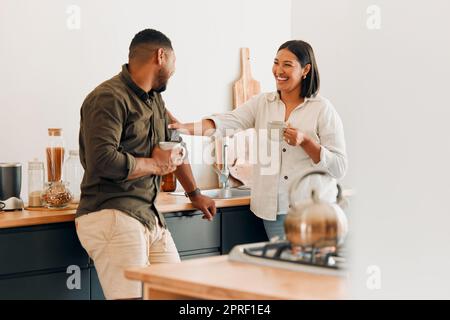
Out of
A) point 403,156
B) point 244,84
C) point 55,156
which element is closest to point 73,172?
point 55,156

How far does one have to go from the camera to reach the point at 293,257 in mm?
2107

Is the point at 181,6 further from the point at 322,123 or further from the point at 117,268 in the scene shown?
the point at 117,268

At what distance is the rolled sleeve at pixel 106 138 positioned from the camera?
2.70 meters

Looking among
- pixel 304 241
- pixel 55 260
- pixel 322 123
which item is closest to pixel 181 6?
pixel 322 123

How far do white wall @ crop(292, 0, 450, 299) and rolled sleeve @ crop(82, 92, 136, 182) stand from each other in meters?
1.35

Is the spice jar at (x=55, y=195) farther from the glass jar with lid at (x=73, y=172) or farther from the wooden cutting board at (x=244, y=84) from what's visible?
the wooden cutting board at (x=244, y=84)

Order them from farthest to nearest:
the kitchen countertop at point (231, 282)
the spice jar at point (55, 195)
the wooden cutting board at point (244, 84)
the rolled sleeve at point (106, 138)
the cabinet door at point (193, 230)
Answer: the wooden cutting board at point (244, 84)
the cabinet door at point (193, 230)
the spice jar at point (55, 195)
the rolled sleeve at point (106, 138)
the kitchen countertop at point (231, 282)

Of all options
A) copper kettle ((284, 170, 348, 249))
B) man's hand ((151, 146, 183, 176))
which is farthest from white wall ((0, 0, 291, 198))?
copper kettle ((284, 170, 348, 249))

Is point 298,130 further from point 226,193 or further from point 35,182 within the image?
point 35,182

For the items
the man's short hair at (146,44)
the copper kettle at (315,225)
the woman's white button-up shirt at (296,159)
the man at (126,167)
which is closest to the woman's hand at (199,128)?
the woman's white button-up shirt at (296,159)

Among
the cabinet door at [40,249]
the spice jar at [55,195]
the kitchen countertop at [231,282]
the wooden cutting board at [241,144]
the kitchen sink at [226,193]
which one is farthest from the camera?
the wooden cutting board at [241,144]

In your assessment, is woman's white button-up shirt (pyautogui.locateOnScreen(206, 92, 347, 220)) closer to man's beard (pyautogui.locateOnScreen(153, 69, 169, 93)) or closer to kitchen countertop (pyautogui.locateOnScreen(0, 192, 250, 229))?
kitchen countertop (pyautogui.locateOnScreen(0, 192, 250, 229))

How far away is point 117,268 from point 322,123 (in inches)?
43.8
